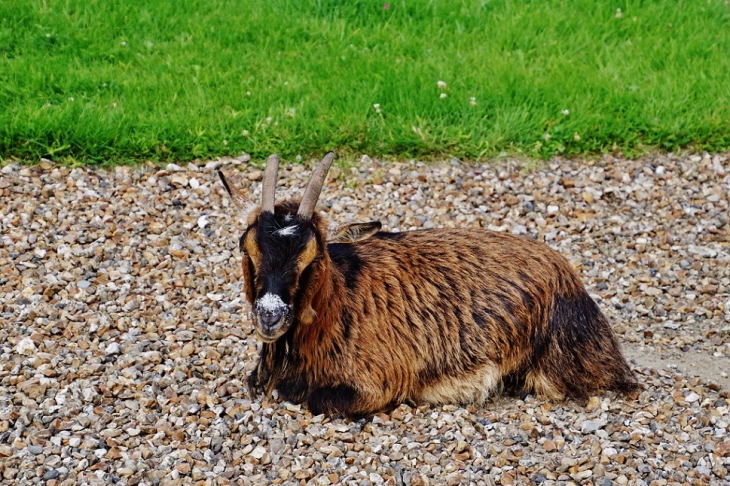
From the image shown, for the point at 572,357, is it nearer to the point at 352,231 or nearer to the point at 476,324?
the point at 476,324

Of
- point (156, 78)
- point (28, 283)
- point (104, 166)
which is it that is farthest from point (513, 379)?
point (156, 78)

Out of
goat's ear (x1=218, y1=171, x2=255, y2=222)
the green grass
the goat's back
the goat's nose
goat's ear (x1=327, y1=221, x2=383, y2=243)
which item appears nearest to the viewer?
the goat's nose

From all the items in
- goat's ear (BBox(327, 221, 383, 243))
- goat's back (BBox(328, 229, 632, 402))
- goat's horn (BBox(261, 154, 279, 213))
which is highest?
goat's horn (BBox(261, 154, 279, 213))

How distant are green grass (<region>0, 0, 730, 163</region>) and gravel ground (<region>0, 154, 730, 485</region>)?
282 millimetres

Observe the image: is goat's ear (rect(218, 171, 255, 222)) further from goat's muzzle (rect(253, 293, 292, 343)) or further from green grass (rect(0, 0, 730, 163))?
green grass (rect(0, 0, 730, 163))

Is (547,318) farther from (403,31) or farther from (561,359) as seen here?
(403,31)

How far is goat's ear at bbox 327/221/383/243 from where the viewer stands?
16.7 ft

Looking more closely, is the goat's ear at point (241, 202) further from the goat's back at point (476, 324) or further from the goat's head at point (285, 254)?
the goat's back at point (476, 324)

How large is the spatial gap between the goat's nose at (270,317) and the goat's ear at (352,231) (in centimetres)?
59

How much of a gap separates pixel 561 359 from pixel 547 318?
0.26 metres

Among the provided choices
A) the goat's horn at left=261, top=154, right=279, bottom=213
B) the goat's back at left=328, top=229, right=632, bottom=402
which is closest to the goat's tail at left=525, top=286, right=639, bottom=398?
the goat's back at left=328, top=229, right=632, bottom=402

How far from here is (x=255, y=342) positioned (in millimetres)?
6020

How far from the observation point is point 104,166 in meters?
7.71

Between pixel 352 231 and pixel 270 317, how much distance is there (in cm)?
72
